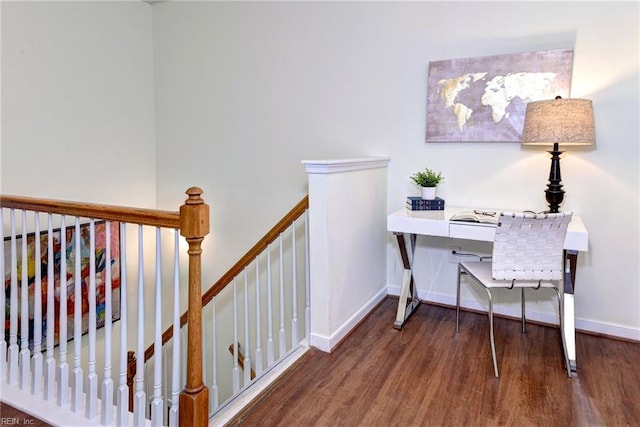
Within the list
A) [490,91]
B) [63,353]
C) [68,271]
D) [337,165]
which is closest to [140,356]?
[63,353]

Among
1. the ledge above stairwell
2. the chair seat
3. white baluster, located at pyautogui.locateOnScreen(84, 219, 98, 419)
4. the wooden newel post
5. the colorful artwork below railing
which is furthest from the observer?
the colorful artwork below railing

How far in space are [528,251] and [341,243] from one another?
3.44 feet

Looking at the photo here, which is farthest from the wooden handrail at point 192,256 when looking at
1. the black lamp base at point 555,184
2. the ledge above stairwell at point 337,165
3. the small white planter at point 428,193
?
the black lamp base at point 555,184

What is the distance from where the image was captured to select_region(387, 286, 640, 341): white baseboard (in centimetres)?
266

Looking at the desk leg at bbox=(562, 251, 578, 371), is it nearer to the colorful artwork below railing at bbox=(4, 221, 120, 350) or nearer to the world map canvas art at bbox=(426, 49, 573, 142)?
the world map canvas art at bbox=(426, 49, 573, 142)

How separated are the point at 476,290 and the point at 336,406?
1.57 metres

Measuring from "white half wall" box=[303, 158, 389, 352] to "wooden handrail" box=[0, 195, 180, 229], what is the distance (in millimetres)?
998

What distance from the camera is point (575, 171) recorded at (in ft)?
8.79

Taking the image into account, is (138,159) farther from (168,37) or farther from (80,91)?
(168,37)

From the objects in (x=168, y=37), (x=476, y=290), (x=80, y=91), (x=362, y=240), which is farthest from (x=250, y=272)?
(x=168, y=37)

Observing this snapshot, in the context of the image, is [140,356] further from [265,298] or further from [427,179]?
[265,298]

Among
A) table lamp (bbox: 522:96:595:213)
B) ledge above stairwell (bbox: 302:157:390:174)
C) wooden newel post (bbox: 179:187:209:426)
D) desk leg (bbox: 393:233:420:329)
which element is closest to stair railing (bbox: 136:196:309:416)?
ledge above stairwell (bbox: 302:157:390:174)

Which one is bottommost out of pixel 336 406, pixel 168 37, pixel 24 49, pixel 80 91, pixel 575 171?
pixel 336 406

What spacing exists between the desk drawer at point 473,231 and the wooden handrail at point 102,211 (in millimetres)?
1627
